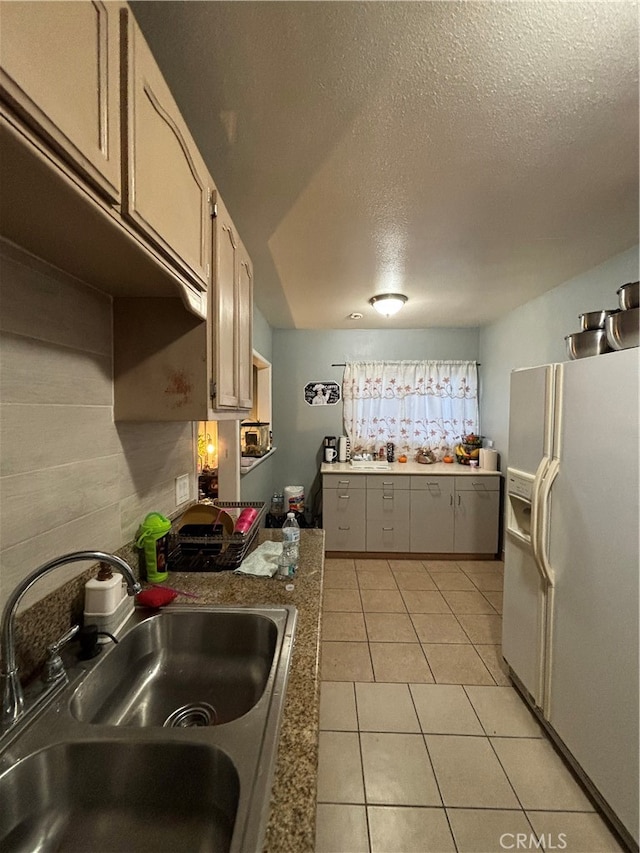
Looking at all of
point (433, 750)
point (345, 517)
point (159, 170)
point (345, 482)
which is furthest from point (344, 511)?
point (159, 170)

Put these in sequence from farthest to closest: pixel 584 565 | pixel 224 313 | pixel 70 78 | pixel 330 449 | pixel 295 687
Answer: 1. pixel 330 449
2. pixel 584 565
3. pixel 224 313
4. pixel 295 687
5. pixel 70 78

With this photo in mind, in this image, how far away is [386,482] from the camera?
3.54 metres

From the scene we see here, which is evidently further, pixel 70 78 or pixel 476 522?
pixel 476 522

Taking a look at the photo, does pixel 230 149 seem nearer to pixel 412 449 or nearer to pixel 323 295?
pixel 323 295

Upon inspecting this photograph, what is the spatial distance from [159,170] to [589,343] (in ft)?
6.09

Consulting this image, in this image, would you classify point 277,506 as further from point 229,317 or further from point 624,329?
point 624,329

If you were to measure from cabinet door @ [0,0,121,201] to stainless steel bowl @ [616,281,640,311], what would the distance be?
1.82m

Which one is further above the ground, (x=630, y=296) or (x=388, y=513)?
(x=630, y=296)

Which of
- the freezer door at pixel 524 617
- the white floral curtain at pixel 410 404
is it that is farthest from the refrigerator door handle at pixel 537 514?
the white floral curtain at pixel 410 404

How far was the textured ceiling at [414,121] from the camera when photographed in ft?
2.89

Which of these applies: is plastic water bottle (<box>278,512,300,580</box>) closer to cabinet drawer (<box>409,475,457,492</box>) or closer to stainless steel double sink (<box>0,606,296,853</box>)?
stainless steel double sink (<box>0,606,296,853</box>)

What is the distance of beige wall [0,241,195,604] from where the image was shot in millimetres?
819

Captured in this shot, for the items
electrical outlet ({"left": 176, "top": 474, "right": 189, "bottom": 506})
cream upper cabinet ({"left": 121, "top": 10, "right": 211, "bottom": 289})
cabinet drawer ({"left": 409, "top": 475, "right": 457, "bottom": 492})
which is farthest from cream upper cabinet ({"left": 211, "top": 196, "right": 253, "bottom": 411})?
cabinet drawer ({"left": 409, "top": 475, "right": 457, "bottom": 492})

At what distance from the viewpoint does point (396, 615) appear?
2.60 m
